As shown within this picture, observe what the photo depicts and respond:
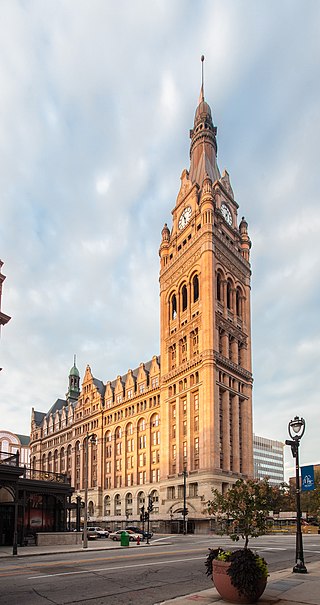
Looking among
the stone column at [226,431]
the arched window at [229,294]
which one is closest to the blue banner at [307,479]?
the stone column at [226,431]

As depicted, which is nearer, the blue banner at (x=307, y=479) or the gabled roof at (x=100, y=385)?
the blue banner at (x=307, y=479)

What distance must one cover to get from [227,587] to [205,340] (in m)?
70.7

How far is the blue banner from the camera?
19.1 meters

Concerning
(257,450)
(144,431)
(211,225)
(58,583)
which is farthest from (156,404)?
(257,450)

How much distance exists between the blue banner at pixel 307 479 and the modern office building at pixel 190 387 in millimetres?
57202

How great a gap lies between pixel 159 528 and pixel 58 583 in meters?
67.7

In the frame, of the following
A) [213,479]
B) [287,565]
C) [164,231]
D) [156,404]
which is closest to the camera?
[287,565]

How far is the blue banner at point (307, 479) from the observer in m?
19.1

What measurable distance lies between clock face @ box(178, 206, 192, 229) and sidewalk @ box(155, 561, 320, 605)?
281 feet

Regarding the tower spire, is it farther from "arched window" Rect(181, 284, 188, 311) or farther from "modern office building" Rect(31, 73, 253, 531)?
"arched window" Rect(181, 284, 188, 311)

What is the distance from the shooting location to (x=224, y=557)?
480 inches

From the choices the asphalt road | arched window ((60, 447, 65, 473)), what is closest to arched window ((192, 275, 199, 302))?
arched window ((60, 447, 65, 473))

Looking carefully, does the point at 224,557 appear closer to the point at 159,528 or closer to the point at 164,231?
the point at 159,528

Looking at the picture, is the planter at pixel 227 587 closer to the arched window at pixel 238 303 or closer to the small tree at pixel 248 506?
the small tree at pixel 248 506
